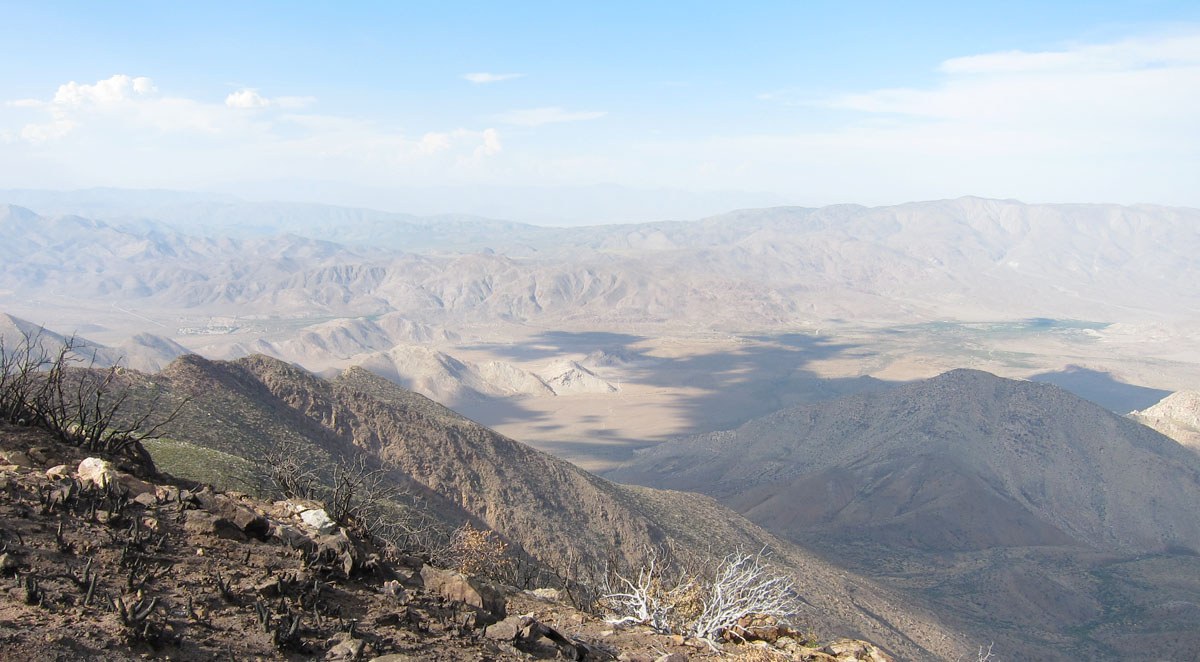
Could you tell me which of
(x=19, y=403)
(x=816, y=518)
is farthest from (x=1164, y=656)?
(x=19, y=403)

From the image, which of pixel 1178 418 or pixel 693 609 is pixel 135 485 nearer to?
pixel 693 609

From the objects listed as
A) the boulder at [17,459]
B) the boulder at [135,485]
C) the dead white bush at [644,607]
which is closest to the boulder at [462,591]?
the dead white bush at [644,607]

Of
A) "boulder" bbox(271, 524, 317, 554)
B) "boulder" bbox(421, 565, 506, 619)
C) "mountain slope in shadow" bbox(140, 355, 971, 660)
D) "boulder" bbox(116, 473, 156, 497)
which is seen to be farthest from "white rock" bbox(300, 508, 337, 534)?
"mountain slope in shadow" bbox(140, 355, 971, 660)

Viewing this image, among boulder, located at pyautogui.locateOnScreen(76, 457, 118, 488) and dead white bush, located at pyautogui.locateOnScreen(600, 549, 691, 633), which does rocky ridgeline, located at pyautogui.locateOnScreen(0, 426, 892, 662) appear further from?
dead white bush, located at pyautogui.locateOnScreen(600, 549, 691, 633)

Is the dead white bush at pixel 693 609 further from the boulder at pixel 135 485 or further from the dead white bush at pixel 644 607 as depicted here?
the boulder at pixel 135 485

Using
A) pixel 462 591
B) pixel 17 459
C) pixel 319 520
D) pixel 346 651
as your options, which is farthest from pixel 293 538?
pixel 17 459

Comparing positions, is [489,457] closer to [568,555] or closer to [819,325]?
[568,555]
